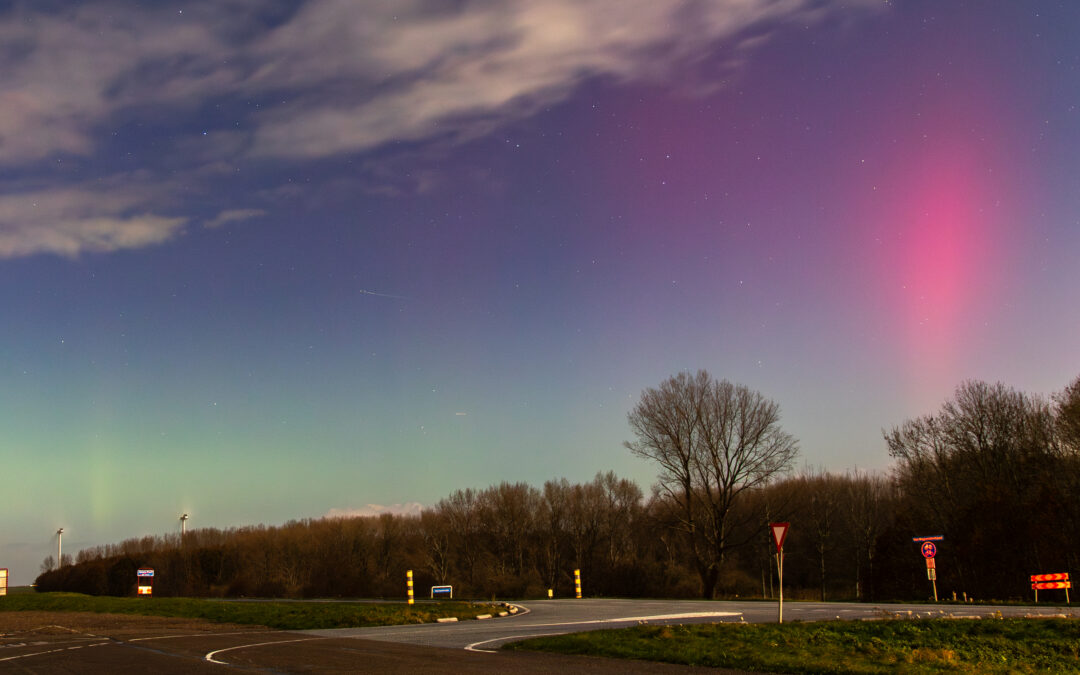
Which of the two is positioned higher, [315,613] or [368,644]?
[368,644]

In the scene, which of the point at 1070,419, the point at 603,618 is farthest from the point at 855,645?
the point at 1070,419

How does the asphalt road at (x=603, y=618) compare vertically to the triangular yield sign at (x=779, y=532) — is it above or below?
below

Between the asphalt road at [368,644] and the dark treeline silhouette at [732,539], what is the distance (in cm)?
2395

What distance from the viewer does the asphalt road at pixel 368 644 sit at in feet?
42.2

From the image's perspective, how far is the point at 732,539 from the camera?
186 ft

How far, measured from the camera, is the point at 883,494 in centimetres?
8712

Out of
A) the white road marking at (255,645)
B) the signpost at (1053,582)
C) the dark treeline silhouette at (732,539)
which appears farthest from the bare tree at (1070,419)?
the white road marking at (255,645)

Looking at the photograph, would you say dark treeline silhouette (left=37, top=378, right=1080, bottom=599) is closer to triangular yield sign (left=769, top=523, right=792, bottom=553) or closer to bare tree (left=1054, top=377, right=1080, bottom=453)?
bare tree (left=1054, top=377, right=1080, bottom=453)

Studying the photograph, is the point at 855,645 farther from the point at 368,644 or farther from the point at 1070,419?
the point at 1070,419

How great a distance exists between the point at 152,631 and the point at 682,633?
17393mm

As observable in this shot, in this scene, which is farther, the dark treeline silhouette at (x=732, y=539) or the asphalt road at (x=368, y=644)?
the dark treeline silhouette at (x=732, y=539)

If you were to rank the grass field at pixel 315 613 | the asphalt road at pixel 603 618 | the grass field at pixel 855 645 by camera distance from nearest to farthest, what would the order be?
the grass field at pixel 855 645 < the asphalt road at pixel 603 618 < the grass field at pixel 315 613

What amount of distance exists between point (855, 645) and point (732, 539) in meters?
43.9

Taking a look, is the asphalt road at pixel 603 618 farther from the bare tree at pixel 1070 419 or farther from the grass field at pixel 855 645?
the bare tree at pixel 1070 419
